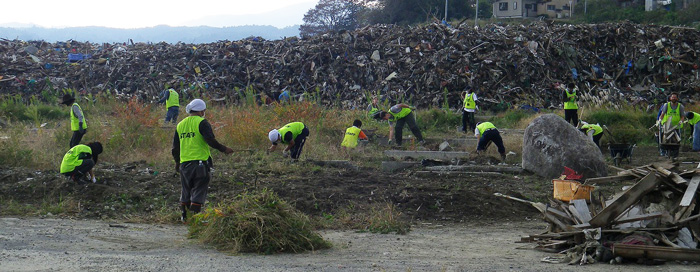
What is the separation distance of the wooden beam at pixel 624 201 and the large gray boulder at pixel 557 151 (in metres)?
5.53

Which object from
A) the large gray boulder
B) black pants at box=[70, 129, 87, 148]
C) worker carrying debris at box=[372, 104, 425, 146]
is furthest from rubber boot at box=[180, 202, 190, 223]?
worker carrying debris at box=[372, 104, 425, 146]

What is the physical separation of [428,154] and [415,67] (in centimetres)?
1178

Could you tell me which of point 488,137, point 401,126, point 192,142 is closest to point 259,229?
point 192,142

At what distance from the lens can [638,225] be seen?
6.79m

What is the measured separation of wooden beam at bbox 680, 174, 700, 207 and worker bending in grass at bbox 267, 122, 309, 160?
23.5ft

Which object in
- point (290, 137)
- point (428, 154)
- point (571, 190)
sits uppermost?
point (290, 137)

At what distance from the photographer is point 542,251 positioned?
7.19m

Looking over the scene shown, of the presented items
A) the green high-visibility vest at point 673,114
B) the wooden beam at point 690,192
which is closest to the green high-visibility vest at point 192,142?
the wooden beam at point 690,192

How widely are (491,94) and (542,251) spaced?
18.0 m

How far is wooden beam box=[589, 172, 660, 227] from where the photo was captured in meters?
6.79

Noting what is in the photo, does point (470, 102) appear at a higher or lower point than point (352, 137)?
higher

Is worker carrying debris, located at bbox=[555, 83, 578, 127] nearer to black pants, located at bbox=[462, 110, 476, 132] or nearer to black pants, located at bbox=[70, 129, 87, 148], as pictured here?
black pants, located at bbox=[462, 110, 476, 132]

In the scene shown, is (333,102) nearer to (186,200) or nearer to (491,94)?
(491,94)

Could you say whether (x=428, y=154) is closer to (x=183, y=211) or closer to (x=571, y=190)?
(x=571, y=190)
